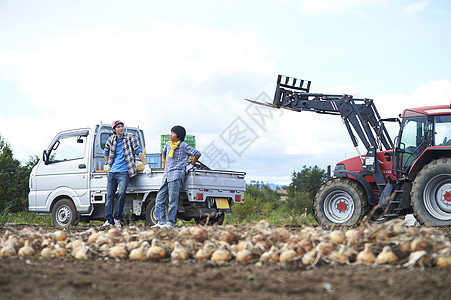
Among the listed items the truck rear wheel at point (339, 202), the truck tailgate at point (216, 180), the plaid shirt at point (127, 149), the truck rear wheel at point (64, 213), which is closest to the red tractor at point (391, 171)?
the truck rear wheel at point (339, 202)

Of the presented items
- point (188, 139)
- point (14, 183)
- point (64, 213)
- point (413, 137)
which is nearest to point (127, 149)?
point (64, 213)

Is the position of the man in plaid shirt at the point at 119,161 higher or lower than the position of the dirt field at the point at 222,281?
higher

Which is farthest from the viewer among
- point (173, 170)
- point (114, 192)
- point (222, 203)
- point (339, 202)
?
point (339, 202)

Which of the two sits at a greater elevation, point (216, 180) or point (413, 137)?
point (413, 137)

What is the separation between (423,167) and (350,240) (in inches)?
254

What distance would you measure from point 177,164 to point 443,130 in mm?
5533

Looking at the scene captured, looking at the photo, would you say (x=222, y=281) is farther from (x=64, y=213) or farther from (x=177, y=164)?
(x=64, y=213)

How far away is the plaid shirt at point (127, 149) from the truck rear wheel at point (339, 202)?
4.30 meters

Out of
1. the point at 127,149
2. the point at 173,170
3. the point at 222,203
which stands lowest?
the point at 222,203

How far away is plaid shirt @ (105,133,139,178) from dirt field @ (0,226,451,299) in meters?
6.04

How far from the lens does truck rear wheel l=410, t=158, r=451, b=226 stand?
10812 millimetres

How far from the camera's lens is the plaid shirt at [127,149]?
11289mm

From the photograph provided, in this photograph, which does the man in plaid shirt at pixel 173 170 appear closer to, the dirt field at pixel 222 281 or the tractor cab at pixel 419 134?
the tractor cab at pixel 419 134

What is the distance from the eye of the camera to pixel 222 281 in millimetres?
4418
